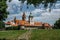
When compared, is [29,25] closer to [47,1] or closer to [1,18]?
[1,18]

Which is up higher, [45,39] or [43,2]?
[43,2]

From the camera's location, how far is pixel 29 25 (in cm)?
12112

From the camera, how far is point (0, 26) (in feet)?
234

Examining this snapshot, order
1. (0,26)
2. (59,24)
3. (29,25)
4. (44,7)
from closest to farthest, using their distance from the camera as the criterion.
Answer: (44,7) → (0,26) → (59,24) → (29,25)

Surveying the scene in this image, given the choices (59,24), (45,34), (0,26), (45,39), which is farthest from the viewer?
(59,24)

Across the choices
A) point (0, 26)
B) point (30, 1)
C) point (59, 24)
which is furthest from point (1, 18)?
point (59, 24)

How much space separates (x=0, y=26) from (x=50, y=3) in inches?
2032

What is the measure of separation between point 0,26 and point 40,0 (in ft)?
168

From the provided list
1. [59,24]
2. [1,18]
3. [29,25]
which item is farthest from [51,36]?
[29,25]

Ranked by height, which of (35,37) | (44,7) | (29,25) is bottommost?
(29,25)

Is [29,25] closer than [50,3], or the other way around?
[50,3]

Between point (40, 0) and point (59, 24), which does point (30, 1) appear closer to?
point (40, 0)

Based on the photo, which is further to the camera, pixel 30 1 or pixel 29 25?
pixel 29 25

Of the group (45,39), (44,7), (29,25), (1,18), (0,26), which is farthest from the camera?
(29,25)
